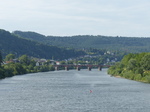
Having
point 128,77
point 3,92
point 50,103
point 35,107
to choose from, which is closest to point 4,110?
point 35,107

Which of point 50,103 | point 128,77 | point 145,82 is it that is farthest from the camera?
point 128,77

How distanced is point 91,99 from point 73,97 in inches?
192

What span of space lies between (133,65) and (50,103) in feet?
278

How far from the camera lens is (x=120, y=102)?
79.6 metres

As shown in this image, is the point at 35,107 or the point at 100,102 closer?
the point at 35,107

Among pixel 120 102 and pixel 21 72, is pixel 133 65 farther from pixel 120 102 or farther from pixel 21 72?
pixel 120 102

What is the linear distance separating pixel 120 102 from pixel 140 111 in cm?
1112

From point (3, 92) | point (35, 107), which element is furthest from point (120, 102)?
point (3, 92)

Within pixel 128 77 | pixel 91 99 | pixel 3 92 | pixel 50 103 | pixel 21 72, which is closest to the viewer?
pixel 50 103

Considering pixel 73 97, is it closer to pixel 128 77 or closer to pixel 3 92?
pixel 3 92

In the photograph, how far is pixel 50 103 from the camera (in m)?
77.4

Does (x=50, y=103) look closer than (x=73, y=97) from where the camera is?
Yes

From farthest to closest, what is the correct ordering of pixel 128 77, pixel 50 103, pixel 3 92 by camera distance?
pixel 128 77
pixel 3 92
pixel 50 103

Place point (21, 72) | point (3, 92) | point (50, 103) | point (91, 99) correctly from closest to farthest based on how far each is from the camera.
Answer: point (50, 103) → point (91, 99) → point (3, 92) → point (21, 72)
